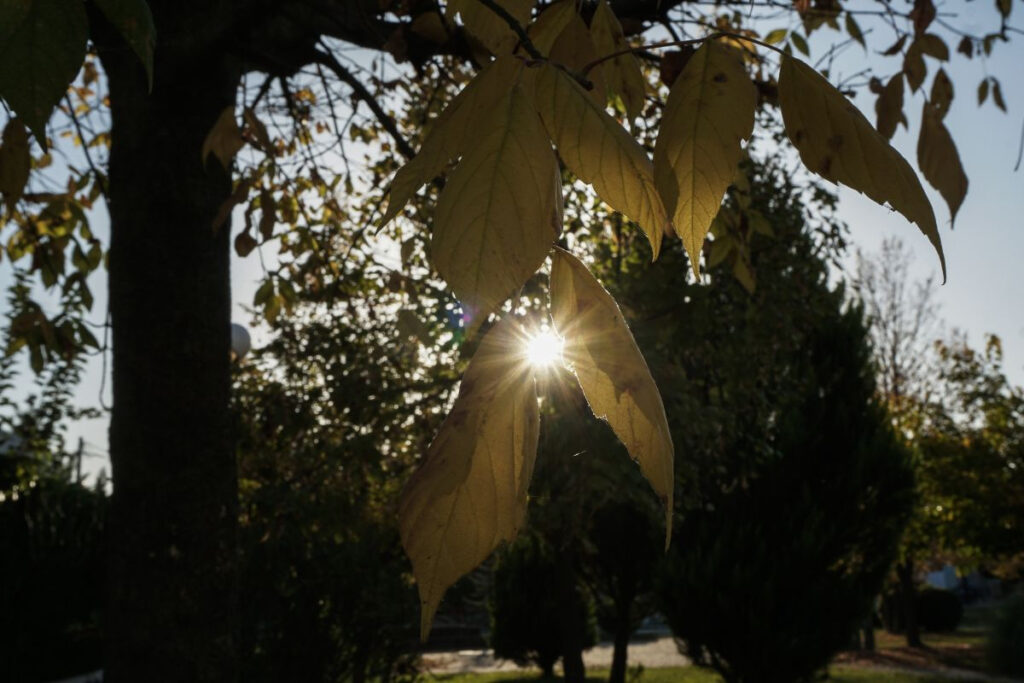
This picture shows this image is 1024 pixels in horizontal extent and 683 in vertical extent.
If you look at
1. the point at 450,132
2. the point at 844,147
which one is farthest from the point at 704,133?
the point at 450,132

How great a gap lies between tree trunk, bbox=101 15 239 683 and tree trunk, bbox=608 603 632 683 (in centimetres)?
1056

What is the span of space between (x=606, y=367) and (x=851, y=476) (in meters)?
13.7

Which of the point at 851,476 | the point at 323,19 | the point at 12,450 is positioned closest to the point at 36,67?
the point at 323,19

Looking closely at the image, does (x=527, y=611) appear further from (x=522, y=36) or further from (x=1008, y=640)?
(x=522, y=36)

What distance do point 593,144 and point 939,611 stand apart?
31534mm

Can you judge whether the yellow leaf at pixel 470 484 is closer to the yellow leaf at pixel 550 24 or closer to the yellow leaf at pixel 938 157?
the yellow leaf at pixel 550 24

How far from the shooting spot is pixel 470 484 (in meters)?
0.52

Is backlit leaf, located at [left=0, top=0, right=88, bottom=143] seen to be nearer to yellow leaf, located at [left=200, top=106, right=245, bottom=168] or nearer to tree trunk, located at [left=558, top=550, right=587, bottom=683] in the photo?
yellow leaf, located at [left=200, top=106, right=245, bottom=168]

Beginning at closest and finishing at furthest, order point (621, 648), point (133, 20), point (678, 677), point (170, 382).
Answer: point (133, 20)
point (170, 382)
point (621, 648)
point (678, 677)

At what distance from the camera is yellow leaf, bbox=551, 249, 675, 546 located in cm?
52

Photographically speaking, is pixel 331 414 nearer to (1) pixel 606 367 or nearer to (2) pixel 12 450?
(1) pixel 606 367

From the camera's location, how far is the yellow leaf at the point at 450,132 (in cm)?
57

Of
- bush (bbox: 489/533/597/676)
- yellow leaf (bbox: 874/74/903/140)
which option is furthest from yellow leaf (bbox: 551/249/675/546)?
bush (bbox: 489/533/597/676)

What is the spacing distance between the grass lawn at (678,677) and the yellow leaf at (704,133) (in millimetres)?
14565
